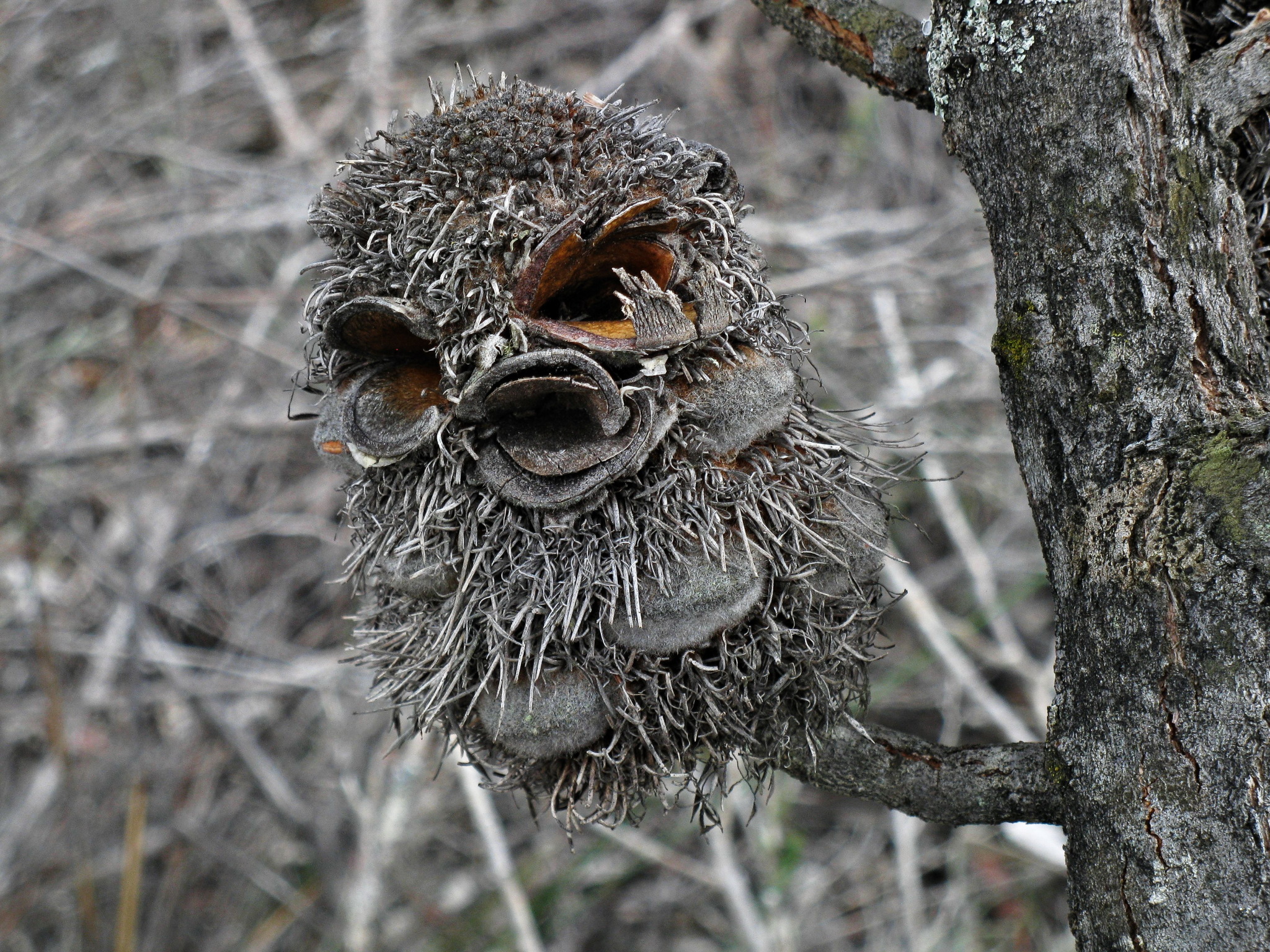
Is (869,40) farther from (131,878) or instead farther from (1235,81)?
(131,878)

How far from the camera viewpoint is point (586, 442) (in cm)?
131

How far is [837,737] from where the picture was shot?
152cm

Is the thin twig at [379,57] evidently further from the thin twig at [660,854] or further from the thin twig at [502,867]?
the thin twig at [660,854]

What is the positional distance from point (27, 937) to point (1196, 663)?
14.0ft

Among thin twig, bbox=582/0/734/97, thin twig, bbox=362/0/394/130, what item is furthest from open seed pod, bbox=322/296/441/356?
thin twig, bbox=582/0/734/97

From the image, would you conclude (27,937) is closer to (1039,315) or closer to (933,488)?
(933,488)

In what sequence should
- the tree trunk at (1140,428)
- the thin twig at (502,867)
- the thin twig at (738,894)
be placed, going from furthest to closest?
the thin twig at (738,894), the thin twig at (502,867), the tree trunk at (1140,428)

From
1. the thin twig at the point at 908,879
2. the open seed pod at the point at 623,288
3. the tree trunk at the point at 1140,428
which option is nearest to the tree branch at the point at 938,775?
the tree trunk at the point at 1140,428

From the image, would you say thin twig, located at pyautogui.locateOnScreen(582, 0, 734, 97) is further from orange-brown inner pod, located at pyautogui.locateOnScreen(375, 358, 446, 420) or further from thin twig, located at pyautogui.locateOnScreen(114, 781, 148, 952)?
orange-brown inner pod, located at pyautogui.locateOnScreen(375, 358, 446, 420)

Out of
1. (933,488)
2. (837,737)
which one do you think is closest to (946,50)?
(837,737)

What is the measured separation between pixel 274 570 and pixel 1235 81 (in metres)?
4.49

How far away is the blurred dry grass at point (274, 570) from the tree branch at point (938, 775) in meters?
1.50

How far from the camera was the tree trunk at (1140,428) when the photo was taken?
1.16 m

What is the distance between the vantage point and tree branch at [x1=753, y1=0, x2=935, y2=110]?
1484mm
